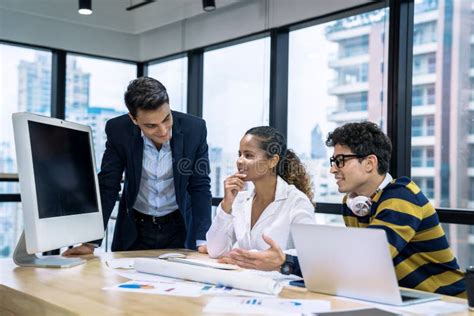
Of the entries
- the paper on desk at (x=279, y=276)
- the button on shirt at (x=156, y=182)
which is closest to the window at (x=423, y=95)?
the button on shirt at (x=156, y=182)

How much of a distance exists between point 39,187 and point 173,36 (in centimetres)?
426

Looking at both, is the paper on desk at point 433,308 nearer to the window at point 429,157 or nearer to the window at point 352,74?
the window at point 429,157

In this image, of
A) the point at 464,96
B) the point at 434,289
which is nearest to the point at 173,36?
the point at 464,96

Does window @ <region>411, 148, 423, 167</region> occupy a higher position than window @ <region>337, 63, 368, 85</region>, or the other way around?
window @ <region>337, 63, 368, 85</region>

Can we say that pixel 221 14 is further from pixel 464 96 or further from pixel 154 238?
pixel 154 238

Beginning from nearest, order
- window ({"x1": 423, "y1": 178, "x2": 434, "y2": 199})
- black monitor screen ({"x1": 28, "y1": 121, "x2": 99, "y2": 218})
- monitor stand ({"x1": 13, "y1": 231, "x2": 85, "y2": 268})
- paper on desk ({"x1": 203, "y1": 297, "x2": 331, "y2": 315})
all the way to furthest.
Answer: paper on desk ({"x1": 203, "y1": 297, "x2": 331, "y2": 315}) → black monitor screen ({"x1": 28, "y1": 121, "x2": 99, "y2": 218}) → monitor stand ({"x1": 13, "y1": 231, "x2": 85, "y2": 268}) → window ({"x1": 423, "y1": 178, "x2": 434, "y2": 199})

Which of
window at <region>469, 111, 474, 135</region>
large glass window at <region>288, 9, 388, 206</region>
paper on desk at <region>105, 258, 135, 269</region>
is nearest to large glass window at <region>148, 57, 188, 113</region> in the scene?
large glass window at <region>288, 9, 388, 206</region>

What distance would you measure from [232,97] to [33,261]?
11.6ft

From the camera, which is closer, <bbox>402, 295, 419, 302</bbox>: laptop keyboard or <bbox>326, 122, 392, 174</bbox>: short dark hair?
<bbox>402, 295, 419, 302</bbox>: laptop keyboard

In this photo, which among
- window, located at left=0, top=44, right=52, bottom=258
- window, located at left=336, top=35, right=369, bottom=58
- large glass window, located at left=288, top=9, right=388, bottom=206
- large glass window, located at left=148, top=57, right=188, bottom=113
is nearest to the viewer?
large glass window, located at left=288, top=9, right=388, bottom=206

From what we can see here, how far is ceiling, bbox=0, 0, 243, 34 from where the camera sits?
17.8 feet

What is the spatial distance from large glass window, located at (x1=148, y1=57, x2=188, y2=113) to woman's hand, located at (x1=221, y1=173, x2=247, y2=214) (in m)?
3.65

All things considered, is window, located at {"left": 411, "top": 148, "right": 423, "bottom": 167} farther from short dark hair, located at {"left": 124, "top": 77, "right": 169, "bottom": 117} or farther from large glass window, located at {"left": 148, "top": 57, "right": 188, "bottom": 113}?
large glass window, located at {"left": 148, "top": 57, "right": 188, "bottom": 113}

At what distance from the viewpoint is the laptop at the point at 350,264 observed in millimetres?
1403
